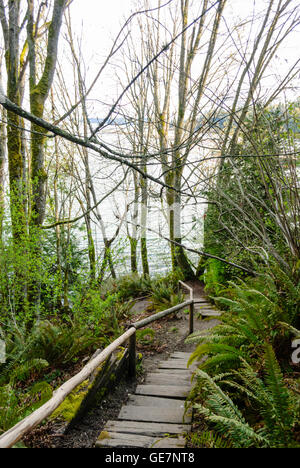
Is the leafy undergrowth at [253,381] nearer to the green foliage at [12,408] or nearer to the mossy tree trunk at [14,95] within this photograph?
the green foliage at [12,408]

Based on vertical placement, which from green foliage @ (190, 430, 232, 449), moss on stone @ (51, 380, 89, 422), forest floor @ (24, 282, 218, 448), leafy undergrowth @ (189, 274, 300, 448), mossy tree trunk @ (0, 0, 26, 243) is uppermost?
mossy tree trunk @ (0, 0, 26, 243)

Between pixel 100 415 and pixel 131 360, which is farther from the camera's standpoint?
pixel 131 360

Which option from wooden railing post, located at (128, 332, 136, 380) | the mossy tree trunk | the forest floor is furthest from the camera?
the mossy tree trunk

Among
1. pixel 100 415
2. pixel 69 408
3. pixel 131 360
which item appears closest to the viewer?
pixel 69 408

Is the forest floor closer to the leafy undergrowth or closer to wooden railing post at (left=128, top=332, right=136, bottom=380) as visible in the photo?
wooden railing post at (left=128, top=332, right=136, bottom=380)

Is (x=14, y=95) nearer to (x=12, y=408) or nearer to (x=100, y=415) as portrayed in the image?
(x=12, y=408)

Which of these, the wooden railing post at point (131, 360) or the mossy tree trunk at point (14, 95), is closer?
the wooden railing post at point (131, 360)

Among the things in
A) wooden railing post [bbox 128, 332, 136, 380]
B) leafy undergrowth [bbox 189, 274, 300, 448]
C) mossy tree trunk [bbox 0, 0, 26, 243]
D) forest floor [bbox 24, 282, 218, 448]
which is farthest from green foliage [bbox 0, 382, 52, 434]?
mossy tree trunk [bbox 0, 0, 26, 243]

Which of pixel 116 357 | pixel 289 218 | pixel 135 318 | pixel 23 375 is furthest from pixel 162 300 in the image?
pixel 289 218

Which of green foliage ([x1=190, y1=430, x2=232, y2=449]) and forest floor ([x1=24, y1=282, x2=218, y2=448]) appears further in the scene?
forest floor ([x1=24, y1=282, x2=218, y2=448])

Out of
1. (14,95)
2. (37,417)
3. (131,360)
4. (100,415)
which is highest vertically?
(14,95)

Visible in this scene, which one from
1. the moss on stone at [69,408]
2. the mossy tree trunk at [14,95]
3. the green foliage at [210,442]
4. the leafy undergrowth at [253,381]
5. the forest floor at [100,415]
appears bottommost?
the forest floor at [100,415]

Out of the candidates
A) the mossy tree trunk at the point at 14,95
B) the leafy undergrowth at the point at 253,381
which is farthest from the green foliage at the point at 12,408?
the mossy tree trunk at the point at 14,95

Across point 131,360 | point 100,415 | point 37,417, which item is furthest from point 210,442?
point 131,360
